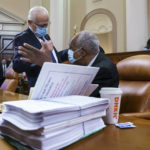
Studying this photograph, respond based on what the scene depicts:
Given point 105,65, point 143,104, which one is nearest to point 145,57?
point 143,104

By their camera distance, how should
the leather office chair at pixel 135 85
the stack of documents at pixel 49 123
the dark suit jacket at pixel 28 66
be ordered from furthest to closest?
the dark suit jacket at pixel 28 66
the leather office chair at pixel 135 85
the stack of documents at pixel 49 123

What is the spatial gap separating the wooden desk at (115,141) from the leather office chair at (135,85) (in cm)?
72

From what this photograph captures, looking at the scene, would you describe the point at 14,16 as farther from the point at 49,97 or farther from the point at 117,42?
the point at 49,97

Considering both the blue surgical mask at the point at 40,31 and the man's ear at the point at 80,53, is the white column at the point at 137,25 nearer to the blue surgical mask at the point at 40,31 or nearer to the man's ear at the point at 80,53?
the blue surgical mask at the point at 40,31

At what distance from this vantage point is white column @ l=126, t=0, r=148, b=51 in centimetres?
480

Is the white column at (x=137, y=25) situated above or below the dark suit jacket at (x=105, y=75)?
above

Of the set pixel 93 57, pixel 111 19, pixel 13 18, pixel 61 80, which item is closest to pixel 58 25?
pixel 111 19

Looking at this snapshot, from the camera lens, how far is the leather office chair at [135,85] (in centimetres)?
137

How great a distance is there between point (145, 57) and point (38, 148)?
125cm

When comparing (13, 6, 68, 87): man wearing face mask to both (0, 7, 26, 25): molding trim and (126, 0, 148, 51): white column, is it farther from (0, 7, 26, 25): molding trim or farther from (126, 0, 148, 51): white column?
(0, 7, 26, 25): molding trim

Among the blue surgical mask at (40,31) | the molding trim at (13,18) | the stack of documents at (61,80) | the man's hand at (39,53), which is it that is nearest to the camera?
the stack of documents at (61,80)

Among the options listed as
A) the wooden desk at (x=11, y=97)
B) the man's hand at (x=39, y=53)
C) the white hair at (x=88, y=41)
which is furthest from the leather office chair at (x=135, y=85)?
the wooden desk at (x=11, y=97)

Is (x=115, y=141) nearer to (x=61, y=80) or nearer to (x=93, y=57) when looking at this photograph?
(x=61, y=80)

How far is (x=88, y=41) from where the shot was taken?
1.10 metres
